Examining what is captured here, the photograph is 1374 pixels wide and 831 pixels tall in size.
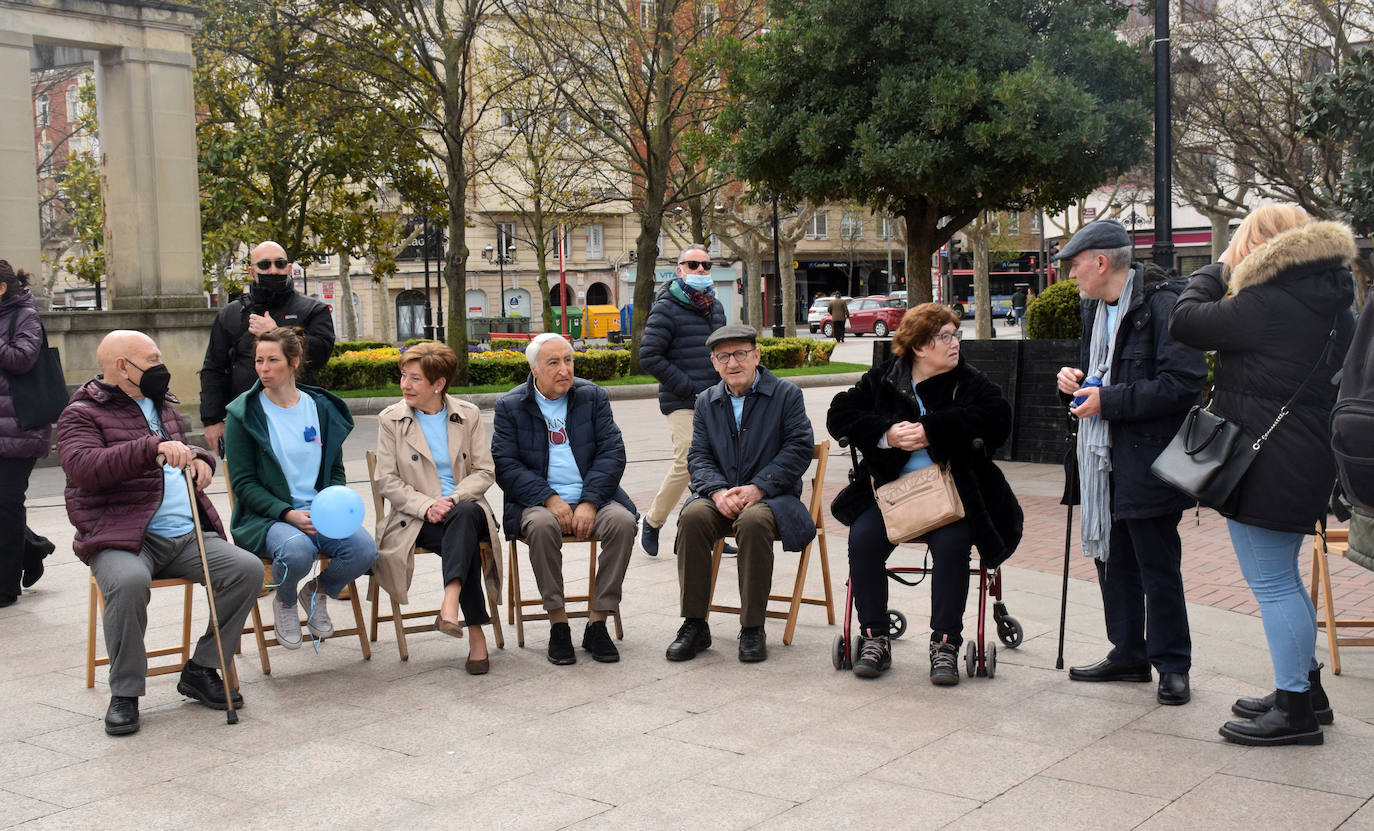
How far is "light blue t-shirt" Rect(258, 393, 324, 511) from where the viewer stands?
19.6ft

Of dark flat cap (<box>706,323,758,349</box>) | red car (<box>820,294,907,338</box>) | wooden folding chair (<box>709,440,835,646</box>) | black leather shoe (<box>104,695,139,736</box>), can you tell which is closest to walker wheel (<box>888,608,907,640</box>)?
wooden folding chair (<box>709,440,835,646</box>)

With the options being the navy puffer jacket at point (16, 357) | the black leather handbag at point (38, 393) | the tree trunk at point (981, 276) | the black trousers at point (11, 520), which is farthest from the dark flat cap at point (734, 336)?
the tree trunk at point (981, 276)

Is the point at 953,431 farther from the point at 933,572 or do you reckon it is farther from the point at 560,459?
the point at 560,459

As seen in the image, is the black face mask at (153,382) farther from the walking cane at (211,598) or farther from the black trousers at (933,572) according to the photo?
the black trousers at (933,572)

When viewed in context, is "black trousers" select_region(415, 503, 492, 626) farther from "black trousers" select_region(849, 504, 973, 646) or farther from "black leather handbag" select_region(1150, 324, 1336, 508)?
"black leather handbag" select_region(1150, 324, 1336, 508)

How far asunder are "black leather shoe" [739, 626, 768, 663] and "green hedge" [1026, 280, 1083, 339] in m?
7.77

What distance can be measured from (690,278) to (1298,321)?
4.51 m

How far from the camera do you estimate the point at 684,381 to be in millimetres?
8547

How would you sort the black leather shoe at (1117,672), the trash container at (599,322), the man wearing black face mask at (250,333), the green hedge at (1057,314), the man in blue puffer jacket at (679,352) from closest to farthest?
the black leather shoe at (1117,672), the man wearing black face mask at (250,333), the man in blue puffer jacket at (679,352), the green hedge at (1057,314), the trash container at (599,322)

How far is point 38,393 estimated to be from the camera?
7.24 m

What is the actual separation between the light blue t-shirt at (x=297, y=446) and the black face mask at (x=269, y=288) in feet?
5.27

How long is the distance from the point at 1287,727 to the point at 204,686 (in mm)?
4185

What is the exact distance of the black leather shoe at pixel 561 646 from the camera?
5.99m

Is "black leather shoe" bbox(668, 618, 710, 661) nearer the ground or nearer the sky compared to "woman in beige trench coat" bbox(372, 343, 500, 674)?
nearer the ground
